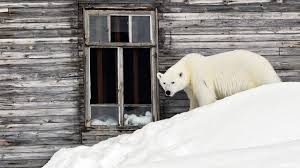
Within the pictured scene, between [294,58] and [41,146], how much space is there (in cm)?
374

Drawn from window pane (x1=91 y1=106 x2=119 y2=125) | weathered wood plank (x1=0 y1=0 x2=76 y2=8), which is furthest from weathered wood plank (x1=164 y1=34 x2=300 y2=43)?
weathered wood plank (x1=0 y1=0 x2=76 y2=8)

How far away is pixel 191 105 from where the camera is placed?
8.15 m

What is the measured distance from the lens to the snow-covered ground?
15.1ft

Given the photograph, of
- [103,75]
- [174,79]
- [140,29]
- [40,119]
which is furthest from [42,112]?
[174,79]

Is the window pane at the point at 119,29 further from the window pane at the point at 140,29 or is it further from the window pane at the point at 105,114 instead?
the window pane at the point at 105,114

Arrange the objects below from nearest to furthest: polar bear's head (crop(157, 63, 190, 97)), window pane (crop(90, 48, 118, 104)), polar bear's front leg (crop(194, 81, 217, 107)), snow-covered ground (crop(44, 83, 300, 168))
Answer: snow-covered ground (crop(44, 83, 300, 168)) < polar bear's front leg (crop(194, 81, 217, 107)) < polar bear's head (crop(157, 63, 190, 97)) < window pane (crop(90, 48, 118, 104))

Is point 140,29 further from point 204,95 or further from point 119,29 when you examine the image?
point 204,95

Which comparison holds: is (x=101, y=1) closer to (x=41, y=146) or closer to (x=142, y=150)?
Answer: (x=41, y=146)

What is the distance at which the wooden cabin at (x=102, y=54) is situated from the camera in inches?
324

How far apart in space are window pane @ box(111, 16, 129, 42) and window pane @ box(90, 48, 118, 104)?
0.55 ft

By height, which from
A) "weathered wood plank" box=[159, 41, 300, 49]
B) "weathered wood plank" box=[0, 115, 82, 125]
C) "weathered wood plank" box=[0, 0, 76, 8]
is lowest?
"weathered wood plank" box=[0, 115, 82, 125]

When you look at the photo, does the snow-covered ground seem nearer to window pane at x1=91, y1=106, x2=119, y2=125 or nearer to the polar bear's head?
the polar bear's head

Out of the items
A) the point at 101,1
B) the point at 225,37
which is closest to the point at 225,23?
the point at 225,37

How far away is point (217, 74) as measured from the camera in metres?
7.93
